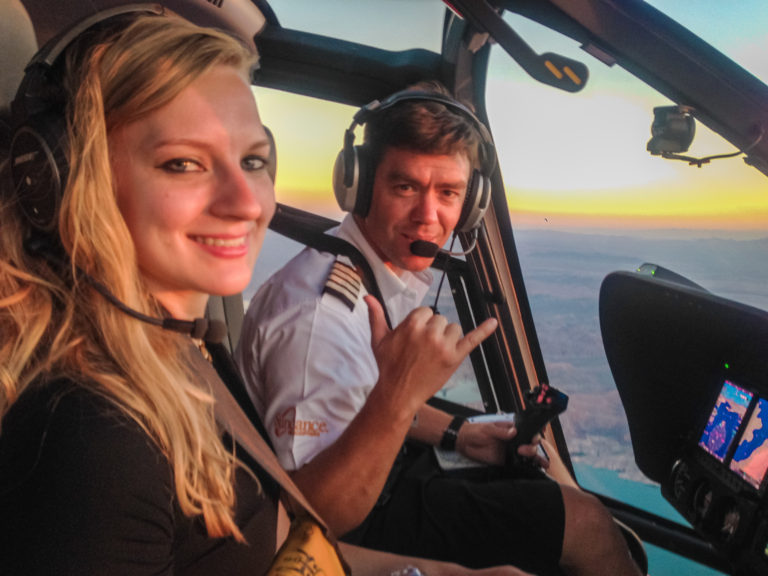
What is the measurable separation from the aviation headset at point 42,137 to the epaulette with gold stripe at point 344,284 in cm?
67

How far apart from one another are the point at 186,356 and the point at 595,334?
1.49 metres

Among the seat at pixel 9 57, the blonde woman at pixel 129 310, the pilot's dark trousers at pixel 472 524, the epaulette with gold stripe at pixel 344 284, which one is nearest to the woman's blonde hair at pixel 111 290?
the blonde woman at pixel 129 310

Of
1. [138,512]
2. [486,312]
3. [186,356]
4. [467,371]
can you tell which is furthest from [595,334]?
[138,512]

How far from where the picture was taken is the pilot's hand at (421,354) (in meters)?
1.11

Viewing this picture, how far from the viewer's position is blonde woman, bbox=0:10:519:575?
65cm

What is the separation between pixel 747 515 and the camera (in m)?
1.00

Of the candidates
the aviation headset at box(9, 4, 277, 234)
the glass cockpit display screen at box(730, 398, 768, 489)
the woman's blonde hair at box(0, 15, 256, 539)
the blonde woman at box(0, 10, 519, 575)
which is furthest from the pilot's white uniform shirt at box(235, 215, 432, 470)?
the glass cockpit display screen at box(730, 398, 768, 489)

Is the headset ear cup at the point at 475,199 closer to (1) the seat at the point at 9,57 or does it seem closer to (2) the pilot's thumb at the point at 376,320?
(2) the pilot's thumb at the point at 376,320

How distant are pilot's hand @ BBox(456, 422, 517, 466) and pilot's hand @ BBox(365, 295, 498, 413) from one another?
2.27ft

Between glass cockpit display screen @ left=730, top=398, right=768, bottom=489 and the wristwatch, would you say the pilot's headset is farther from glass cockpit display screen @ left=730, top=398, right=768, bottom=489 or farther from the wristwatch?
glass cockpit display screen @ left=730, top=398, right=768, bottom=489

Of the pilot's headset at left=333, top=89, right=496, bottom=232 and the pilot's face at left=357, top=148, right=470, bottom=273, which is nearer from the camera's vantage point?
the pilot's headset at left=333, top=89, right=496, bottom=232

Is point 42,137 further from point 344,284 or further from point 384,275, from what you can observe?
point 384,275

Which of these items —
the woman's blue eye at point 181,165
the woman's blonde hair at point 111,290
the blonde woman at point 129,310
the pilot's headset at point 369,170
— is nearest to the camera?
the blonde woman at point 129,310

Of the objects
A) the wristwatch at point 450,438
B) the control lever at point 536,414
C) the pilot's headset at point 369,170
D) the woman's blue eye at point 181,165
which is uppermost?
the pilot's headset at point 369,170
